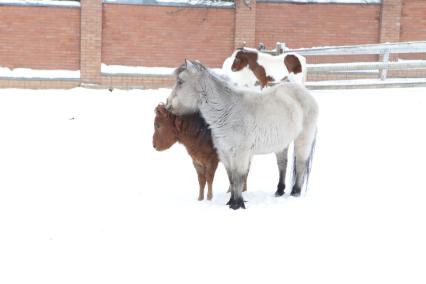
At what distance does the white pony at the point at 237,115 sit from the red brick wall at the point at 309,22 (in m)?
12.3

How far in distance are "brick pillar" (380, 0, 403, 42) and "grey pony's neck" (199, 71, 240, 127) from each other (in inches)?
535

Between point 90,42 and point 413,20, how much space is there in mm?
9878

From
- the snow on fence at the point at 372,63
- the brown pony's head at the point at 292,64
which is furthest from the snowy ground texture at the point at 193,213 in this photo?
the snow on fence at the point at 372,63

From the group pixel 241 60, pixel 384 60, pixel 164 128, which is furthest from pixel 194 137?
pixel 384 60

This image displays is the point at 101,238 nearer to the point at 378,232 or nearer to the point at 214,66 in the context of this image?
the point at 378,232

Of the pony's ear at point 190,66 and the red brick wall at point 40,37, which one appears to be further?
the red brick wall at point 40,37

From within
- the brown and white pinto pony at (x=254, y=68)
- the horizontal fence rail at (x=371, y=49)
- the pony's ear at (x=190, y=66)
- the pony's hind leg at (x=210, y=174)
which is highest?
the horizontal fence rail at (x=371, y=49)

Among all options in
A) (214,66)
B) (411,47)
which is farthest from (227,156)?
(214,66)

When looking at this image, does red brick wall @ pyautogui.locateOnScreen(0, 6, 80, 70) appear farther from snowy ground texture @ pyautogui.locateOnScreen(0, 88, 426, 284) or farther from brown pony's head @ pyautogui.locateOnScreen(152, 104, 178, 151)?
brown pony's head @ pyautogui.locateOnScreen(152, 104, 178, 151)

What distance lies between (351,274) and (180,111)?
9.68 ft

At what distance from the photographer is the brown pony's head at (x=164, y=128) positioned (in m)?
6.79

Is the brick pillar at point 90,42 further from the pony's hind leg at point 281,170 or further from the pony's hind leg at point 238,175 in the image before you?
the pony's hind leg at point 238,175

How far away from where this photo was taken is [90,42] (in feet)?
58.6

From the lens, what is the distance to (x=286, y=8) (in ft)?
61.7
